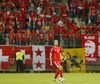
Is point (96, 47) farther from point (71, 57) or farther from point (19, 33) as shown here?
point (19, 33)

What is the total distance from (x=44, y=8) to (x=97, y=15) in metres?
4.84

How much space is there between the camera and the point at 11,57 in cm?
2469

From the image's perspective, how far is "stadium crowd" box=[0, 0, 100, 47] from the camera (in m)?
23.3

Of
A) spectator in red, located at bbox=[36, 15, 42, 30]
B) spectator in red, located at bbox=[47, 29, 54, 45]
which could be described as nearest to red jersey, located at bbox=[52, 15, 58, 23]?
spectator in red, located at bbox=[36, 15, 42, 30]

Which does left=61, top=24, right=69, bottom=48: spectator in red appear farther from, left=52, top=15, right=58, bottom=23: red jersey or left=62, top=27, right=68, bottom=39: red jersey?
left=52, top=15, right=58, bottom=23: red jersey

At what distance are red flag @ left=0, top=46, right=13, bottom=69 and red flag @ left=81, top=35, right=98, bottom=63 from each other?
604 centimetres

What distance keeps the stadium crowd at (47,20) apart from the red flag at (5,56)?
73 centimetres

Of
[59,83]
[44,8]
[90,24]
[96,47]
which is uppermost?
[44,8]

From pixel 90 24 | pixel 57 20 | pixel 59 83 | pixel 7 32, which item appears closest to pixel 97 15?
pixel 90 24

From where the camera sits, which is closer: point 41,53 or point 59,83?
point 59,83

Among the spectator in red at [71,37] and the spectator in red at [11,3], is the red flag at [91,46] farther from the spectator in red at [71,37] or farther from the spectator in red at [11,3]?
the spectator in red at [11,3]

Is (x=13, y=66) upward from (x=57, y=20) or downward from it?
downward

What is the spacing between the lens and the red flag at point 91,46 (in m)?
23.5

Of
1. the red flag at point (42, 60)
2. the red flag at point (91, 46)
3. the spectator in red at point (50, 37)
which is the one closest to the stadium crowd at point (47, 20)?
the spectator in red at point (50, 37)
